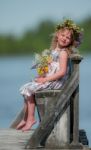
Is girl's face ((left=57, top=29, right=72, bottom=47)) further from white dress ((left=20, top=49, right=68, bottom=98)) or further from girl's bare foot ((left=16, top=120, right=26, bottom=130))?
girl's bare foot ((left=16, top=120, right=26, bottom=130))

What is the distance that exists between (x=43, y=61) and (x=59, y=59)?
1.28 feet

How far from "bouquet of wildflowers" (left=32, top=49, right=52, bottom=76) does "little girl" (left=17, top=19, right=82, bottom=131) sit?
64mm

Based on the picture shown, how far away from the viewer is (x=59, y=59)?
12.6 meters

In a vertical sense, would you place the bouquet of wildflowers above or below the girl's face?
below

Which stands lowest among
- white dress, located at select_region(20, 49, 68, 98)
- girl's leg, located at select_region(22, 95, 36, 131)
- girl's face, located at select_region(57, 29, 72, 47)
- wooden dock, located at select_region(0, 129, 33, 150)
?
wooden dock, located at select_region(0, 129, 33, 150)

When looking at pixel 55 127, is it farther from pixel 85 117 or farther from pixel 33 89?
pixel 85 117

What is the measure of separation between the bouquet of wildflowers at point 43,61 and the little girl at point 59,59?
0.21 ft

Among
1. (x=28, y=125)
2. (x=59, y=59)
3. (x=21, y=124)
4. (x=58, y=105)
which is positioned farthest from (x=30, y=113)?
(x=58, y=105)

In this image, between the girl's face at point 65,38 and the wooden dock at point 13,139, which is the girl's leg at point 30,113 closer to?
the wooden dock at point 13,139

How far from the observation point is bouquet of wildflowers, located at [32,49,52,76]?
12.8 metres

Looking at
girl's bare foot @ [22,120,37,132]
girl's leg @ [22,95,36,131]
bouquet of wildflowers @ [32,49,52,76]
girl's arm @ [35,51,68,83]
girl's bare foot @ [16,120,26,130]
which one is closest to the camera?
girl's arm @ [35,51,68,83]

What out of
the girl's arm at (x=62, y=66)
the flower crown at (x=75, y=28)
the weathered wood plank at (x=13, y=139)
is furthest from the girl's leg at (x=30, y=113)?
the flower crown at (x=75, y=28)

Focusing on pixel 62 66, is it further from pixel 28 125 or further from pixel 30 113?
pixel 28 125

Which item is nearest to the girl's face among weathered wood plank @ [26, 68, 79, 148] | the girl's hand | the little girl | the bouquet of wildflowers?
the little girl
